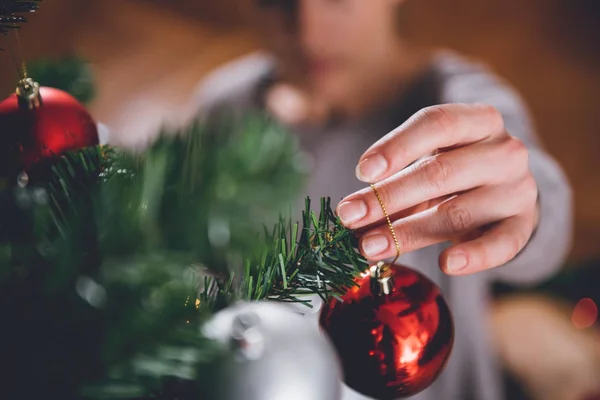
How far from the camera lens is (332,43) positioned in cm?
95

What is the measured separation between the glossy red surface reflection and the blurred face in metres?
0.73

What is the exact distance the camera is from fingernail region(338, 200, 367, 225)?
234 millimetres

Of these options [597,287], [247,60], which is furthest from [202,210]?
[597,287]

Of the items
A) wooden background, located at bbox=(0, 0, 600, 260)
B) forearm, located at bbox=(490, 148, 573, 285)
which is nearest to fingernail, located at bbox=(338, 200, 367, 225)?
forearm, located at bbox=(490, 148, 573, 285)

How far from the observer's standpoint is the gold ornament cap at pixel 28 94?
25 cm

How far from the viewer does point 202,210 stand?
192 millimetres

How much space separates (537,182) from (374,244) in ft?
1.40

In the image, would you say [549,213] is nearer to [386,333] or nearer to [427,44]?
[386,333]

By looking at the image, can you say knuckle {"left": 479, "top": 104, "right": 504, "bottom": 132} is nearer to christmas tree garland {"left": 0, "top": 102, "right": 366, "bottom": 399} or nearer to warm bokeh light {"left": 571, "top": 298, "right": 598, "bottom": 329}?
christmas tree garland {"left": 0, "top": 102, "right": 366, "bottom": 399}

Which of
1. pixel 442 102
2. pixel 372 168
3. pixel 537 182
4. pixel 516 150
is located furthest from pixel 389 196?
pixel 442 102

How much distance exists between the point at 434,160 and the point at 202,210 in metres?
0.15

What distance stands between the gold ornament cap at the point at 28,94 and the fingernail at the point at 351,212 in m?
0.17

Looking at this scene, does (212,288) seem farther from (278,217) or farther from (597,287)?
(597,287)

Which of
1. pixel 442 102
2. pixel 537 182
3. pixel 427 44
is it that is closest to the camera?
pixel 537 182
